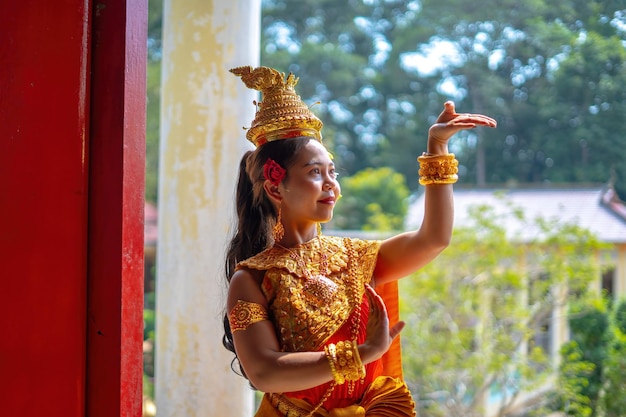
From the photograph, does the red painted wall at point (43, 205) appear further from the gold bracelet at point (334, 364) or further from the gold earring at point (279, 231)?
the gold bracelet at point (334, 364)

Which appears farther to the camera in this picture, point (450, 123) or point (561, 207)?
point (561, 207)

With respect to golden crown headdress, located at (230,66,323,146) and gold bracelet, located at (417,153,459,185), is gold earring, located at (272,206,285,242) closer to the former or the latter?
golden crown headdress, located at (230,66,323,146)

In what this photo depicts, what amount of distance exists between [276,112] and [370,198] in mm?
11624

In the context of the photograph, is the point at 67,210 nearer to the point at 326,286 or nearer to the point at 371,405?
the point at 326,286

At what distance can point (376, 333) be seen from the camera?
1.54 metres

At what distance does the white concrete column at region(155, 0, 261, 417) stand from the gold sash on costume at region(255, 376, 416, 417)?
37.8 inches

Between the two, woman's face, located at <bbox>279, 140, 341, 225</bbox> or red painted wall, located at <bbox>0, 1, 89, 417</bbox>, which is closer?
red painted wall, located at <bbox>0, 1, 89, 417</bbox>

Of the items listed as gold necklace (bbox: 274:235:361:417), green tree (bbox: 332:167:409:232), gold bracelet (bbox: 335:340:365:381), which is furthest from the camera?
green tree (bbox: 332:167:409:232)

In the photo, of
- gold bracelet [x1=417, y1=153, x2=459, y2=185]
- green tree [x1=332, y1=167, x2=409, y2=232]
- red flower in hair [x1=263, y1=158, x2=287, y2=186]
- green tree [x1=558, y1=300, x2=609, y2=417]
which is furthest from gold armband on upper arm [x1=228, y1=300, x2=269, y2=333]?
green tree [x1=332, y1=167, x2=409, y2=232]

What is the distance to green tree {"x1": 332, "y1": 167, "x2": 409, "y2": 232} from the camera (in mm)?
13164

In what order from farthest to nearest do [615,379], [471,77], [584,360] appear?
[471,77]
[584,360]
[615,379]

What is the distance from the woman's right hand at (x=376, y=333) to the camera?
152cm

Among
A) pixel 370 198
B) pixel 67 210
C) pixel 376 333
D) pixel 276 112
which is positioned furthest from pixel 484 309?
pixel 370 198

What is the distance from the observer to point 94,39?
1.70 meters
